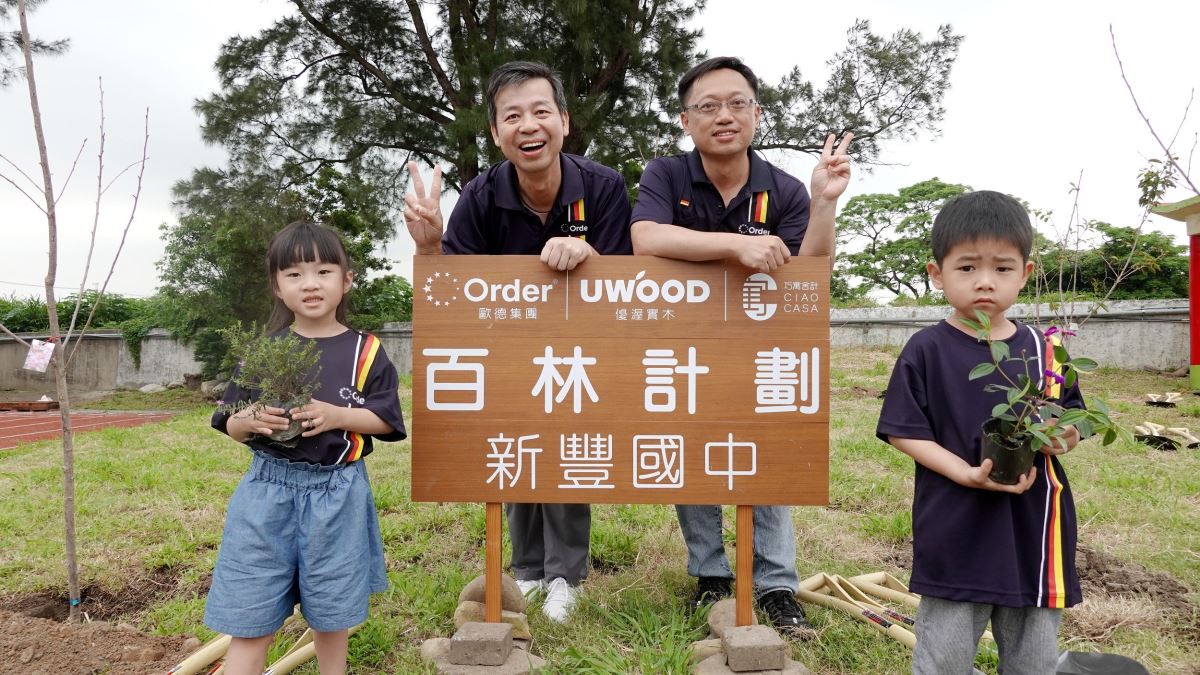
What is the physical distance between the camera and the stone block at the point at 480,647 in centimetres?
196

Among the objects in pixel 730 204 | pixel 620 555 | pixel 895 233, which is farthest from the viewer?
pixel 895 233

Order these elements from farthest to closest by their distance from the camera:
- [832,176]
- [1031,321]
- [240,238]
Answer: [240,238] < [1031,321] < [832,176]

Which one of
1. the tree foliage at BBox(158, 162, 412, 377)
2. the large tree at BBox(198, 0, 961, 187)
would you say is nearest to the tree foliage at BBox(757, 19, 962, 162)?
the large tree at BBox(198, 0, 961, 187)

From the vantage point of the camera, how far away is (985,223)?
1.64 metres

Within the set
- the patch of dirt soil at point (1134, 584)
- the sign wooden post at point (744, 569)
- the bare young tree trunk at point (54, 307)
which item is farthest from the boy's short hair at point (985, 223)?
the bare young tree trunk at point (54, 307)

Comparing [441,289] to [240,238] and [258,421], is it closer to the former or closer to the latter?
[258,421]

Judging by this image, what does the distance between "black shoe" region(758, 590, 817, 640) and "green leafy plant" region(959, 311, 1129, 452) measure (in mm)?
1021

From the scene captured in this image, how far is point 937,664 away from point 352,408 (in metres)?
1.50

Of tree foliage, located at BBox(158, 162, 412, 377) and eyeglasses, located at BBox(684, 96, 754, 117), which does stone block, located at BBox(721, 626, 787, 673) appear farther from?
tree foliage, located at BBox(158, 162, 412, 377)

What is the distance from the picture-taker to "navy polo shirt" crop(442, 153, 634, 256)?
7.71 feet

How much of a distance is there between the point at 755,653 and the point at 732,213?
127 cm

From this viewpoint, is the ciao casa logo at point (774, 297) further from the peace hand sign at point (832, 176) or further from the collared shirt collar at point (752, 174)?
the collared shirt collar at point (752, 174)

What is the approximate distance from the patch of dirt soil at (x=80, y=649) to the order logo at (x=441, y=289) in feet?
4.33

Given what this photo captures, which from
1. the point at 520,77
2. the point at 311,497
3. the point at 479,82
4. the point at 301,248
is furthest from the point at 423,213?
the point at 479,82
